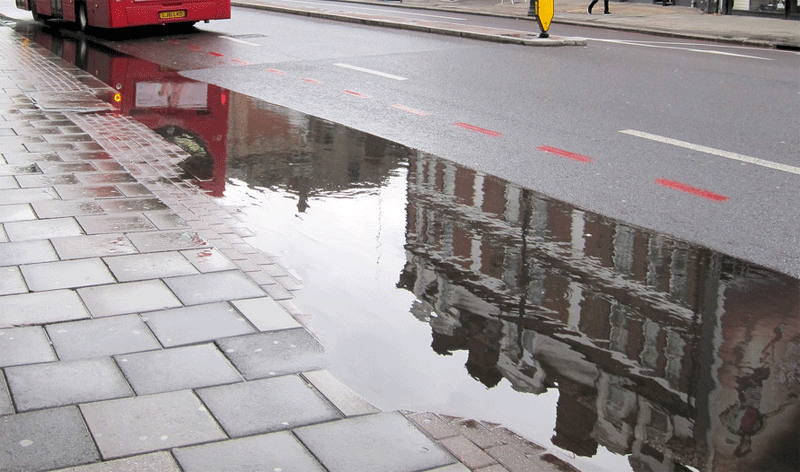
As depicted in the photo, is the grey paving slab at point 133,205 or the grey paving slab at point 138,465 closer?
the grey paving slab at point 138,465

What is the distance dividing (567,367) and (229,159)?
5060 mm

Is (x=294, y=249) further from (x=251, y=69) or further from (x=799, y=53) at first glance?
(x=799, y=53)

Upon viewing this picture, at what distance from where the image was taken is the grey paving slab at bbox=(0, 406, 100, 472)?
3428mm

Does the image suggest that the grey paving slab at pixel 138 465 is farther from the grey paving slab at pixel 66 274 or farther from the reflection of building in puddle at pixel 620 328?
the grey paving slab at pixel 66 274

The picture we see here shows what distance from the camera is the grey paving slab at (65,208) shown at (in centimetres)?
665

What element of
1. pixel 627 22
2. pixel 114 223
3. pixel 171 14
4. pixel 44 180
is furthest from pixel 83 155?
pixel 627 22

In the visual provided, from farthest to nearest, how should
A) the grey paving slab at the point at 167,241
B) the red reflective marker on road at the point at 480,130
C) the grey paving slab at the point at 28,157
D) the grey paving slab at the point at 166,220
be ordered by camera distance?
the red reflective marker on road at the point at 480,130 → the grey paving slab at the point at 28,157 → the grey paving slab at the point at 166,220 → the grey paving slab at the point at 167,241

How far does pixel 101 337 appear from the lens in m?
4.59

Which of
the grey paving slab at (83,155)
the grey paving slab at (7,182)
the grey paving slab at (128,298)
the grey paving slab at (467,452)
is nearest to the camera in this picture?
the grey paving slab at (467,452)

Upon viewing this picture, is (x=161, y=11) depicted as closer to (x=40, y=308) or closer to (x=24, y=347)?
(x=40, y=308)

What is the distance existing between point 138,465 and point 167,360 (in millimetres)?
978

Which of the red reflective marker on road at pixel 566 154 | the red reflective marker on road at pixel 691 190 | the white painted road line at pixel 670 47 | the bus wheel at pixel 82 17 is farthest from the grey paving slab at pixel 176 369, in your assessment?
the bus wheel at pixel 82 17

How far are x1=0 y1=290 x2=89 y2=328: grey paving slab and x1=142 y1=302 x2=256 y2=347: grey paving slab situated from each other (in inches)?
15.3

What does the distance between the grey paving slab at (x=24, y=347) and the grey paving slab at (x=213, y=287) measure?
773 mm
